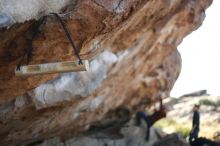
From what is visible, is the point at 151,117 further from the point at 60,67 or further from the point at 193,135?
the point at 60,67

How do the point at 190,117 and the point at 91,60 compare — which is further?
the point at 190,117

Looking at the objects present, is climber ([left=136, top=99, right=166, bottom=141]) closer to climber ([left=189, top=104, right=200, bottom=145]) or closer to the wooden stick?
climber ([left=189, top=104, right=200, bottom=145])

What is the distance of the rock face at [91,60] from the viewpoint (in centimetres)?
788

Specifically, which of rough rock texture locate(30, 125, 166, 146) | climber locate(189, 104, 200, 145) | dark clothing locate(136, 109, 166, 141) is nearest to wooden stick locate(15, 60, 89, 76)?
rough rock texture locate(30, 125, 166, 146)

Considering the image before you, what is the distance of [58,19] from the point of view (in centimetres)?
762

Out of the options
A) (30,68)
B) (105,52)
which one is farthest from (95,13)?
(105,52)

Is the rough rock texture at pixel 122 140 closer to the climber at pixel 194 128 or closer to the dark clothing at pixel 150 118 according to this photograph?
the dark clothing at pixel 150 118

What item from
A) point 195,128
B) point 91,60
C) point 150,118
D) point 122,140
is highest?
point 91,60

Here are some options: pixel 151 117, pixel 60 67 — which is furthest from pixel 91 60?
pixel 60 67

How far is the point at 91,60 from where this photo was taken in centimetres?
1335

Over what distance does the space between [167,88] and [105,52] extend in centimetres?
905

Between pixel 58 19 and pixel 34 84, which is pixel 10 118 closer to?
pixel 34 84

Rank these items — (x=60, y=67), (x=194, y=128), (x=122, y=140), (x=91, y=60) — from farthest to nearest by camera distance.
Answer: (x=122, y=140) → (x=194, y=128) → (x=91, y=60) → (x=60, y=67)

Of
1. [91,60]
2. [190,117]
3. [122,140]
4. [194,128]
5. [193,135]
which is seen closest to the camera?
[91,60]
